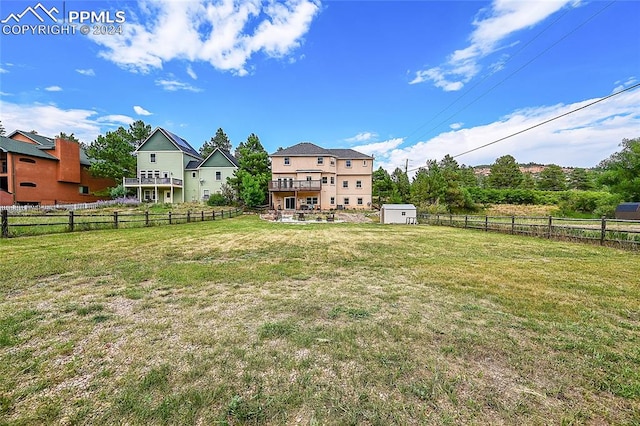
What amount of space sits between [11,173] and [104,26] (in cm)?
2335

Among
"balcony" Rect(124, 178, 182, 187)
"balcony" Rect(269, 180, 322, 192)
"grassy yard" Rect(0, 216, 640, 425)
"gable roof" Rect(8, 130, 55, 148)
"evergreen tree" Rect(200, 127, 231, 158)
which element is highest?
"evergreen tree" Rect(200, 127, 231, 158)

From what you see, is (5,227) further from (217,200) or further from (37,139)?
(37,139)

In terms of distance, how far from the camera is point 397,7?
13773 millimetres

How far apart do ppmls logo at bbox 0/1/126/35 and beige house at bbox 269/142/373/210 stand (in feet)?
60.8

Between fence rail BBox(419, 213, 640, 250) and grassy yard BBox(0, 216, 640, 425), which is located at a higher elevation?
fence rail BBox(419, 213, 640, 250)

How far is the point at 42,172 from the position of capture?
26.1 metres

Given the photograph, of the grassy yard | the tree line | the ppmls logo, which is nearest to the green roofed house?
the ppmls logo

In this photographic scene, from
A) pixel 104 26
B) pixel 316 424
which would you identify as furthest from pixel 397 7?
pixel 316 424

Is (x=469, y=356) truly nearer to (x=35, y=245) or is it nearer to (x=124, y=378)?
(x=124, y=378)

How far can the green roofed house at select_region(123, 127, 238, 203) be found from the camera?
30656 millimetres

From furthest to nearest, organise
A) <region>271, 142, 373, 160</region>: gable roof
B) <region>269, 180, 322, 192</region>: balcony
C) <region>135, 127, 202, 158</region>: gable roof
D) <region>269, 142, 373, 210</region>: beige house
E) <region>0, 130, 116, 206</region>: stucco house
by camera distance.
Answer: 1. <region>135, 127, 202, 158</region>: gable roof
2. <region>271, 142, 373, 160</region>: gable roof
3. <region>269, 142, 373, 210</region>: beige house
4. <region>269, 180, 322, 192</region>: balcony
5. <region>0, 130, 116, 206</region>: stucco house

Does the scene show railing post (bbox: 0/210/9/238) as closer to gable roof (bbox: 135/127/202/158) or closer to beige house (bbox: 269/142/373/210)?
beige house (bbox: 269/142/373/210)

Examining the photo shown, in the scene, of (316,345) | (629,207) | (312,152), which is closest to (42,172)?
(312,152)

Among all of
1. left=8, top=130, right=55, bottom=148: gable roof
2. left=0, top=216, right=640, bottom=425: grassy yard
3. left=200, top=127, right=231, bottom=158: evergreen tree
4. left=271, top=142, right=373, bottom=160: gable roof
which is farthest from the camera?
left=200, top=127, right=231, bottom=158: evergreen tree
